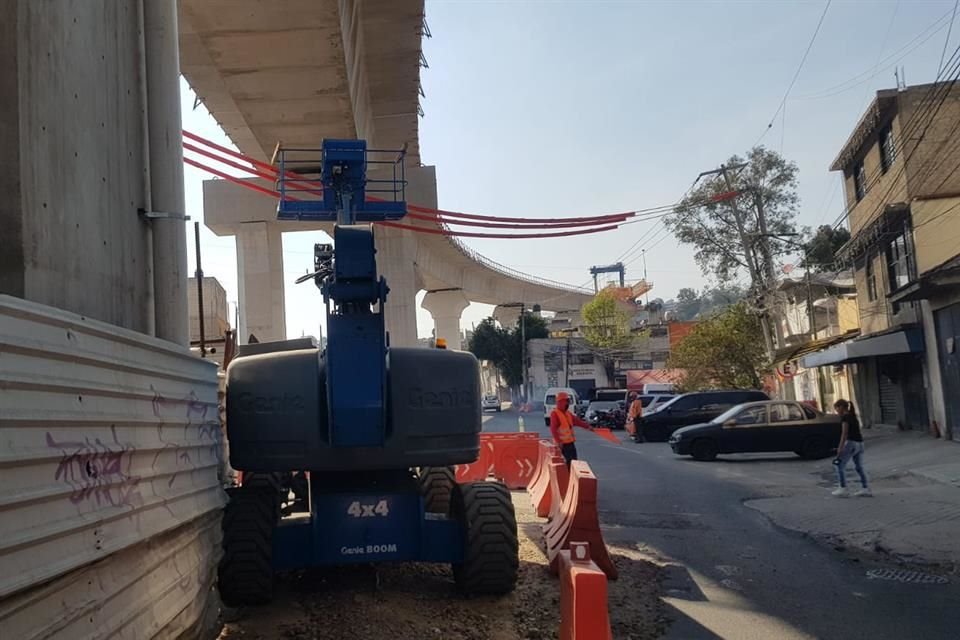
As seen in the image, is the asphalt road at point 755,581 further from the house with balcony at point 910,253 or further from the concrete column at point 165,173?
the house with balcony at point 910,253

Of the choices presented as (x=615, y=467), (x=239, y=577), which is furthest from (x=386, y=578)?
(x=615, y=467)

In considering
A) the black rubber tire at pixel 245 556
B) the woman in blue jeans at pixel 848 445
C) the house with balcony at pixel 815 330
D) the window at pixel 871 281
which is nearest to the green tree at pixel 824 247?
the house with balcony at pixel 815 330

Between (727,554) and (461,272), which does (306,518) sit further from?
(461,272)

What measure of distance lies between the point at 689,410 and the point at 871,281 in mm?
7005

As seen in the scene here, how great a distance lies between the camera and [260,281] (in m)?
21.3

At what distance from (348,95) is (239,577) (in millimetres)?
8758

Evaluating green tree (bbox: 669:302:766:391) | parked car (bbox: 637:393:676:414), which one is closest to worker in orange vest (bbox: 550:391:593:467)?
parked car (bbox: 637:393:676:414)

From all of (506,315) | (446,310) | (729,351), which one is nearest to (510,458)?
(729,351)

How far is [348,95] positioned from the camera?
13539 mm

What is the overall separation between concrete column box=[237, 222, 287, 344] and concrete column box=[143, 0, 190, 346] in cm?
1420

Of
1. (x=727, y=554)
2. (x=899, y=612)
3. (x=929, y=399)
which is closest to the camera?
(x=899, y=612)

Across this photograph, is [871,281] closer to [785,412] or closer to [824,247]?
[785,412]

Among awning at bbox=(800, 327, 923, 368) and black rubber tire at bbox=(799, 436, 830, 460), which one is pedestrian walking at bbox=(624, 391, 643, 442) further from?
black rubber tire at bbox=(799, 436, 830, 460)

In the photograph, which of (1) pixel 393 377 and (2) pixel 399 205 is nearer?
(1) pixel 393 377
